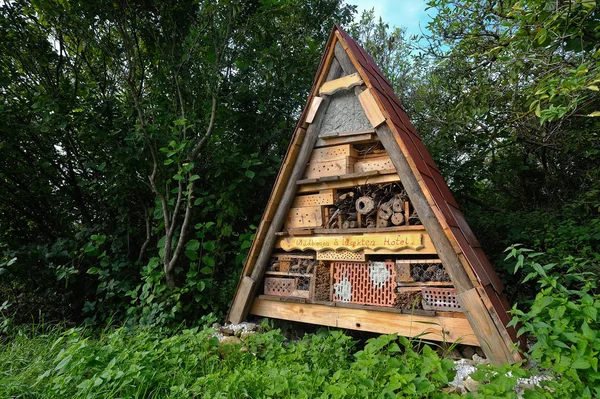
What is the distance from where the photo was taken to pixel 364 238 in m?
3.00

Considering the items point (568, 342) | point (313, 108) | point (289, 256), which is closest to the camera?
point (568, 342)

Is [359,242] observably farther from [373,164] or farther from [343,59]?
[343,59]

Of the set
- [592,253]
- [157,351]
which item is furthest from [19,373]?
[592,253]

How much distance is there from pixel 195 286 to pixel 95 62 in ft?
13.8

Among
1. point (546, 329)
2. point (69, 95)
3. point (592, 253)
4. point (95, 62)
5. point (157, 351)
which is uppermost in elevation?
point (95, 62)

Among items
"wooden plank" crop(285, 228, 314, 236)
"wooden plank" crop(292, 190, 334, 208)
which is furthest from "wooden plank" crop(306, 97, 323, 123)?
"wooden plank" crop(285, 228, 314, 236)

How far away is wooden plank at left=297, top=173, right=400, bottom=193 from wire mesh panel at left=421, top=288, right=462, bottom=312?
3.16 feet

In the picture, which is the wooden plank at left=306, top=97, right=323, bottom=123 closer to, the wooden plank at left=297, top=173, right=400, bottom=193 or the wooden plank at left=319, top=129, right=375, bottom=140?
the wooden plank at left=319, top=129, right=375, bottom=140

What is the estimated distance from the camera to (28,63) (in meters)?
4.79

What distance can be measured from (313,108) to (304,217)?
3.53ft

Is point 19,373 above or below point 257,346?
below

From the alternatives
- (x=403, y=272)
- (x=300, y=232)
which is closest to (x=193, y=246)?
(x=300, y=232)

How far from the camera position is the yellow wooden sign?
9.06 ft

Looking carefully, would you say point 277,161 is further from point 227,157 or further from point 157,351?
point 157,351
